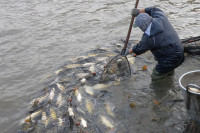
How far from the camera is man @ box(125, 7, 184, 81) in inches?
197

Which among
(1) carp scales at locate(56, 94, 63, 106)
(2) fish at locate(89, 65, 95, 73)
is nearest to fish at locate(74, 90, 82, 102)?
(1) carp scales at locate(56, 94, 63, 106)

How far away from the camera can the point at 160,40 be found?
516 centimetres

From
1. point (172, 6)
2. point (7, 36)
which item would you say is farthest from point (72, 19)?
point (172, 6)

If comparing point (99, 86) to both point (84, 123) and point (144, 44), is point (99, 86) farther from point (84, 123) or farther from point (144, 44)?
point (144, 44)

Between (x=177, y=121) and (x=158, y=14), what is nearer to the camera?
(x=177, y=121)

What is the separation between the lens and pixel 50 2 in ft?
48.2

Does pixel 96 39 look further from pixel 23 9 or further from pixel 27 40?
pixel 23 9

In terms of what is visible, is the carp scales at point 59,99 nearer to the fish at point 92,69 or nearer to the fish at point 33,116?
the fish at point 33,116

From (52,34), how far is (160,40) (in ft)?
23.2

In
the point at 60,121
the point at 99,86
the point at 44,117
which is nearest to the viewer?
the point at 60,121

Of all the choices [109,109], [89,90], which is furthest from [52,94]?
[109,109]

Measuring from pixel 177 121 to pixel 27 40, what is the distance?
815cm

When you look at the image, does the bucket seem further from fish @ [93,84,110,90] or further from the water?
fish @ [93,84,110,90]

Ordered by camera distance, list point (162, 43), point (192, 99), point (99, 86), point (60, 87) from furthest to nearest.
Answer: point (60, 87)
point (99, 86)
point (162, 43)
point (192, 99)
